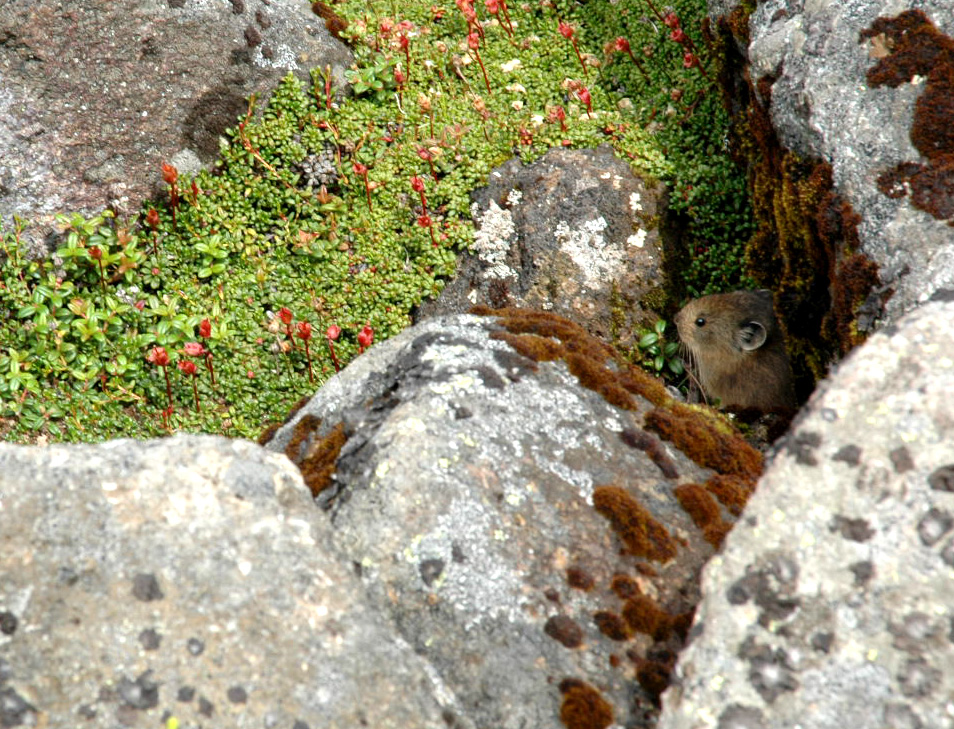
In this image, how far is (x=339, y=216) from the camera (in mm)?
7383

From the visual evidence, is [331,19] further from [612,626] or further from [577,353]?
[612,626]

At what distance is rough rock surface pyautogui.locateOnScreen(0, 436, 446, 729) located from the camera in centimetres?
309

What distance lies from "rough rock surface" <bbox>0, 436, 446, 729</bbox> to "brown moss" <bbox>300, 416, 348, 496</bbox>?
64cm

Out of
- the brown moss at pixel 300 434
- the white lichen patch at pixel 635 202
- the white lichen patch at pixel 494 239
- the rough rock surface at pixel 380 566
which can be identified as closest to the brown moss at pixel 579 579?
the rough rock surface at pixel 380 566

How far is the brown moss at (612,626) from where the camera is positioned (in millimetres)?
3742

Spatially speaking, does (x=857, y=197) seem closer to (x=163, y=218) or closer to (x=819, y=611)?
(x=819, y=611)

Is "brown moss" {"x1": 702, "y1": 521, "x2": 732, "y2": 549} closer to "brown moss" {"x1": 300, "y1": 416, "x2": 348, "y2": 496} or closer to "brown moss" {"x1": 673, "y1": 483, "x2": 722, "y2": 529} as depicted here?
"brown moss" {"x1": 673, "y1": 483, "x2": 722, "y2": 529}

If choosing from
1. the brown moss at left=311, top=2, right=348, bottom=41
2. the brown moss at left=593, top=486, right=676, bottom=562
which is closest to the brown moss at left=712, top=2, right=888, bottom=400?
the brown moss at left=593, top=486, right=676, bottom=562

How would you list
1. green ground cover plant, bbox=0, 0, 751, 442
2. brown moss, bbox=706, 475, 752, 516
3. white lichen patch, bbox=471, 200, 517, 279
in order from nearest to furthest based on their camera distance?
brown moss, bbox=706, 475, 752, 516 < green ground cover plant, bbox=0, 0, 751, 442 < white lichen patch, bbox=471, 200, 517, 279

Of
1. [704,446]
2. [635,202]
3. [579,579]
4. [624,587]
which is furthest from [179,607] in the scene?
[635,202]

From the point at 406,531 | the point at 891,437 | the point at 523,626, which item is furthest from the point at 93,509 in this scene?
the point at 891,437

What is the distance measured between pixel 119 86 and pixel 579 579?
5.32 metres

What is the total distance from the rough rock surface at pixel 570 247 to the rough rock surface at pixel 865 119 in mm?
1424

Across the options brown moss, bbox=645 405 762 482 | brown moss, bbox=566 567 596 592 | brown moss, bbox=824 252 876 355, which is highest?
brown moss, bbox=824 252 876 355
